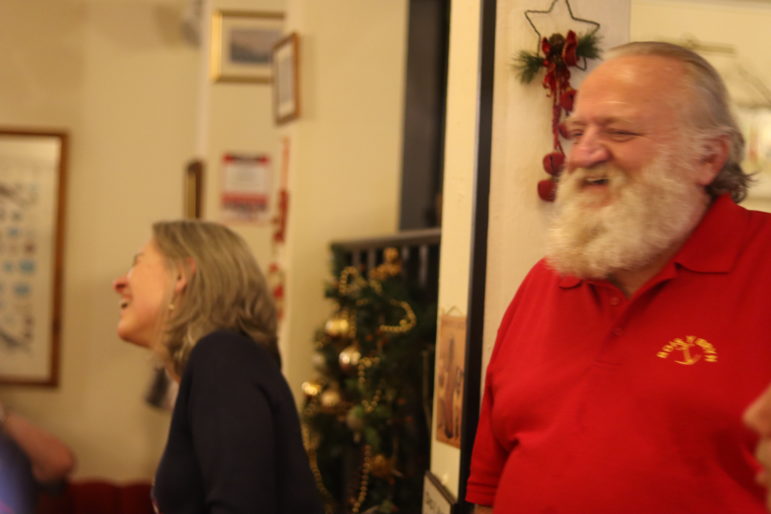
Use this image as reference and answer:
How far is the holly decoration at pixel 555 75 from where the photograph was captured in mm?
1868

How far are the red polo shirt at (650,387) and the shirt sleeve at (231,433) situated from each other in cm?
48

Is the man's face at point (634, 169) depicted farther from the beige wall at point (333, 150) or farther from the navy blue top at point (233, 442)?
the beige wall at point (333, 150)

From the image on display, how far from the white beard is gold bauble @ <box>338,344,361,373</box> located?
4.64ft

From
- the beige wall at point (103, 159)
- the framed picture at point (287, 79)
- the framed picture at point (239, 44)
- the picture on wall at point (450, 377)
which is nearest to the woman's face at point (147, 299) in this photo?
the picture on wall at point (450, 377)

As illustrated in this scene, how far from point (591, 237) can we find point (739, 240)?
0.74ft

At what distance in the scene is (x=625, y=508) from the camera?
1.32 meters

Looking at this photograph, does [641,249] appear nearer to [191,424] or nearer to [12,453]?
[191,424]

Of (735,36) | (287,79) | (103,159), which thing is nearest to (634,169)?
(287,79)

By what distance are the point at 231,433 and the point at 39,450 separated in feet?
4.29

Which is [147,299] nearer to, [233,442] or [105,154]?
[233,442]

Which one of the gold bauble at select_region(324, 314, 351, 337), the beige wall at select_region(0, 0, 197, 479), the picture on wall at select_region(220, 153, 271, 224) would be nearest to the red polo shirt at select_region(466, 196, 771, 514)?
the gold bauble at select_region(324, 314, 351, 337)

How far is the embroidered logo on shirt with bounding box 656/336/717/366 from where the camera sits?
131 cm

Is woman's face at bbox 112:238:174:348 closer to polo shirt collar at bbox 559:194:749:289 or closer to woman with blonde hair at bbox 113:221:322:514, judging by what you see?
woman with blonde hair at bbox 113:221:322:514

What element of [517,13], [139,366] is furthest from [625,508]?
[139,366]
